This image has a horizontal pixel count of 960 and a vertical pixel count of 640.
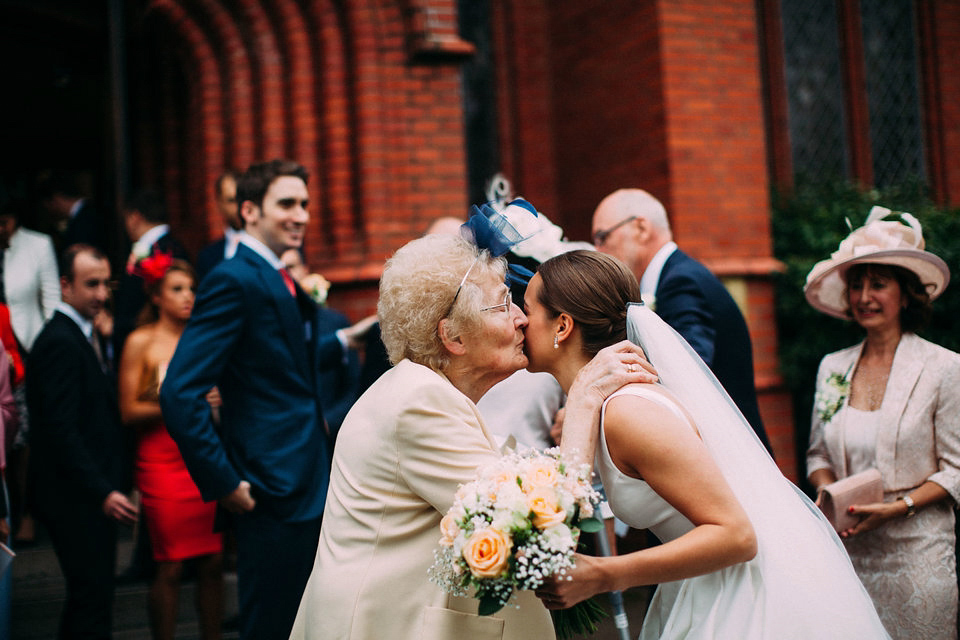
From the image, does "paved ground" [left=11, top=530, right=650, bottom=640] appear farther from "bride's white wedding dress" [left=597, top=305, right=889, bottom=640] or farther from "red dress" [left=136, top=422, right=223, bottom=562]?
"bride's white wedding dress" [left=597, top=305, right=889, bottom=640]

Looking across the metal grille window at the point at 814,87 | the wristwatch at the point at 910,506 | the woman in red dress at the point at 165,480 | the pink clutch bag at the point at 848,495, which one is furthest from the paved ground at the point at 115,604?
the metal grille window at the point at 814,87

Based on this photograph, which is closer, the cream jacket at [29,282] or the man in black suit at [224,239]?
the man in black suit at [224,239]

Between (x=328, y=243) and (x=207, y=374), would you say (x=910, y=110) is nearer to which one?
(x=328, y=243)

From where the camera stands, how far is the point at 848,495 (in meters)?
3.78

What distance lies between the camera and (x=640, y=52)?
24.5 ft

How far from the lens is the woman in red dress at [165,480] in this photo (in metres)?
4.71

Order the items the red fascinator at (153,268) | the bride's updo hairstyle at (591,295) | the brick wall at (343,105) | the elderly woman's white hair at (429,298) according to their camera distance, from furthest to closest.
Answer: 1. the brick wall at (343,105)
2. the red fascinator at (153,268)
3. the bride's updo hairstyle at (591,295)
4. the elderly woman's white hair at (429,298)

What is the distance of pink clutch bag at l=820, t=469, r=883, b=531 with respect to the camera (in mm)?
3762

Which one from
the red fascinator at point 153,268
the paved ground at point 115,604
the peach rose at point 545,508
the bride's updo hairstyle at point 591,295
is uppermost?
the red fascinator at point 153,268

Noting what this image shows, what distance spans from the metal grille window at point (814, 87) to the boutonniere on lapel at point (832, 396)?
5129 millimetres

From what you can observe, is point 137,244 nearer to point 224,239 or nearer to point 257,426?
point 224,239

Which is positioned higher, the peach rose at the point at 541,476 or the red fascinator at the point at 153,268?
the red fascinator at the point at 153,268

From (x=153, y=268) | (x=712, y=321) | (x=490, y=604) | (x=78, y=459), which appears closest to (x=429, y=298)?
(x=490, y=604)

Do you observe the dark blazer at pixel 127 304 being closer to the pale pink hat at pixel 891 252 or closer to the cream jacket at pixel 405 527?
the cream jacket at pixel 405 527
